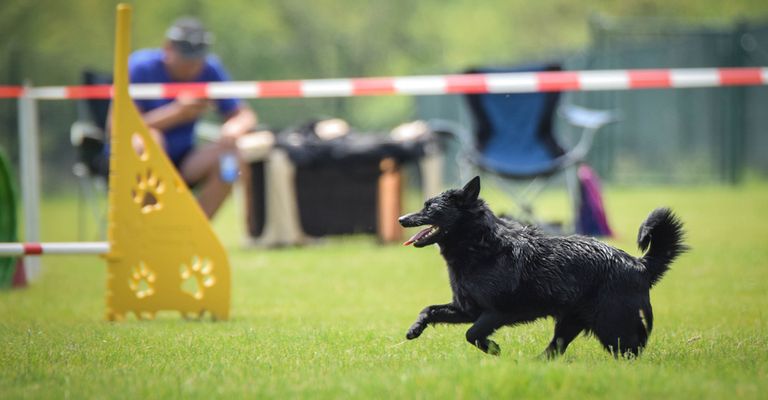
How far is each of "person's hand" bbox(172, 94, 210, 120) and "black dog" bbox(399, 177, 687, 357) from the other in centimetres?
491

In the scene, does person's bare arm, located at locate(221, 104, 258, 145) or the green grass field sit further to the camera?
person's bare arm, located at locate(221, 104, 258, 145)

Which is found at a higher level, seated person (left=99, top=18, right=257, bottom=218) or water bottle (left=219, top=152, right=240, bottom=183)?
seated person (left=99, top=18, right=257, bottom=218)

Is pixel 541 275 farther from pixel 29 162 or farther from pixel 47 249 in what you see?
pixel 29 162

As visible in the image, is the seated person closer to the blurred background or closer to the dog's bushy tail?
the dog's bushy tail

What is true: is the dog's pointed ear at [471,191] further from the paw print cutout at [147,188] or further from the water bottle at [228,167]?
the water bottle at [228,167]

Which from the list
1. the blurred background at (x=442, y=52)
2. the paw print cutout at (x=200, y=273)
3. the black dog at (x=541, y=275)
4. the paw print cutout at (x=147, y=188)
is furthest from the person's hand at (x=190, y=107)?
the blurred background at (x=442, y=52)

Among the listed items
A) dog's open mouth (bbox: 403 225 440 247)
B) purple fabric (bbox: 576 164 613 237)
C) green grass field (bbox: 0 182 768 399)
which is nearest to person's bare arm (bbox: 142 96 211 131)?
green grass field (bbox: 0 182 768 399)

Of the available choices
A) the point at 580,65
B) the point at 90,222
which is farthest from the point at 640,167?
the point at 90,222

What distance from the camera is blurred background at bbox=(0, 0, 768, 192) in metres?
18.9

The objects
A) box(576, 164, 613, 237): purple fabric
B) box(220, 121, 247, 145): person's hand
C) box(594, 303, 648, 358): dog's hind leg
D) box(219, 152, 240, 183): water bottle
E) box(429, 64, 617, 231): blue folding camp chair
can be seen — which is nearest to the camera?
box(594, 303, 648, 358): dog's hind leg

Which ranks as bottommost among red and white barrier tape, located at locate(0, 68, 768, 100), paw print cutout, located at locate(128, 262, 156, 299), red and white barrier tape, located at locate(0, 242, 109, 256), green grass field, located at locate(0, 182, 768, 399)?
green grass field, located at locate(0, 182, 768, 399)

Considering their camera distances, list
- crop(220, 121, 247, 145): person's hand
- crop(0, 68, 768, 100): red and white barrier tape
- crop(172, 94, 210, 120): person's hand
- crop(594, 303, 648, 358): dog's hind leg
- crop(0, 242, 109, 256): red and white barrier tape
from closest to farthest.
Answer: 1. crop(594, 303, 648, 358): dog's hind leg
2. crop(0, 242, 109, 256): red and white barrier tape
3. crop(0, 68, 768, 100): red and white barrier tape
4. crop(172, 94, 210, 120): person's hand
5. crop(220, 121, 247, 145): person's hand

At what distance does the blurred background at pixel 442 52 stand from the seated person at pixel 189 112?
A: 11.4 meters

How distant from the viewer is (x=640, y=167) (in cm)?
2066
